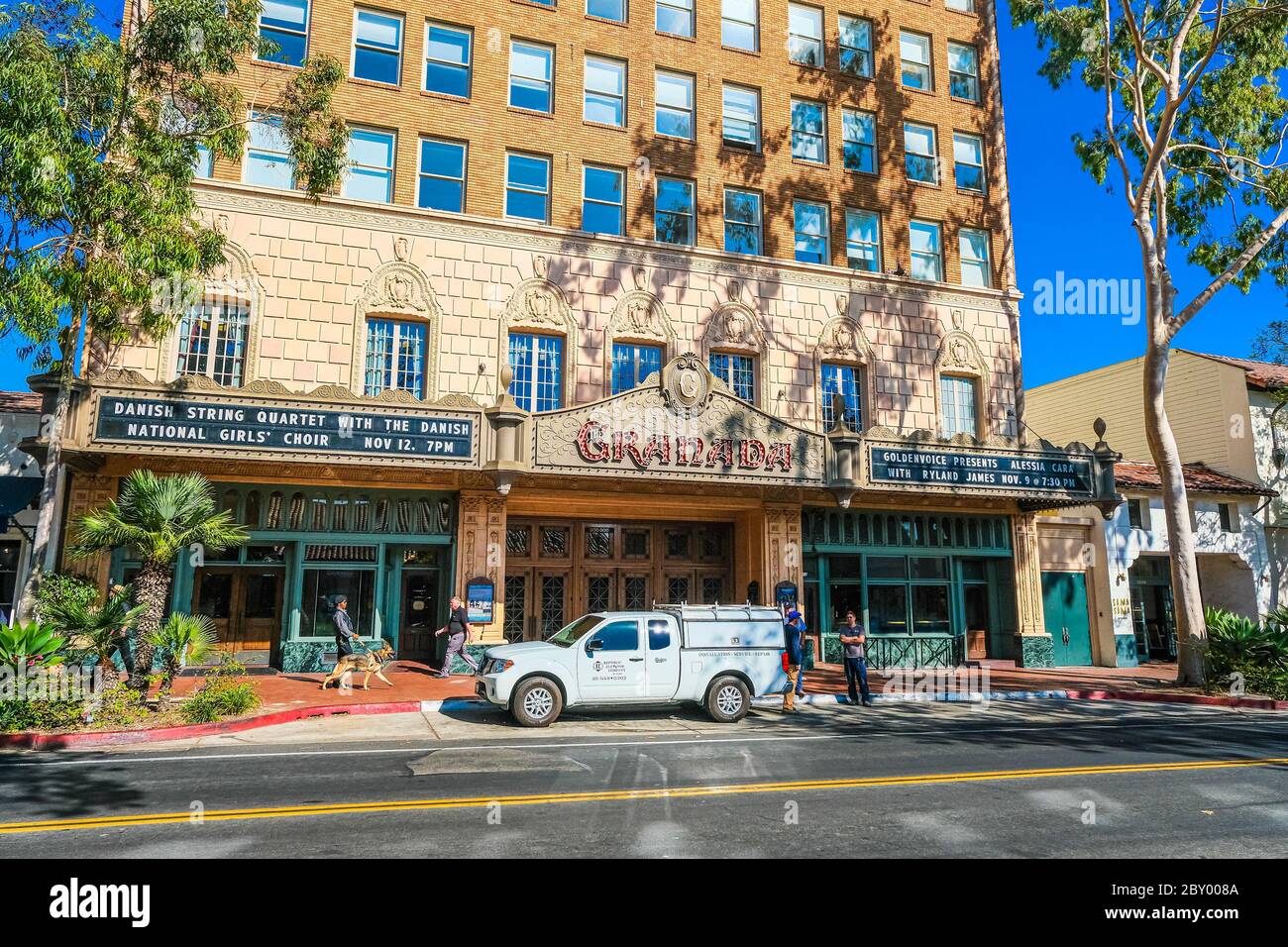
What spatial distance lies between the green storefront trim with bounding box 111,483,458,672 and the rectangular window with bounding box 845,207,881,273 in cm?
1433

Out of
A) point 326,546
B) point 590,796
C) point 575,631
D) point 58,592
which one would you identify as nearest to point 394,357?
point 326,546

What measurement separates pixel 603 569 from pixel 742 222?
11044 millimetres

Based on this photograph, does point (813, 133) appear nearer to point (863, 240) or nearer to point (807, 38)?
point (807, 38)

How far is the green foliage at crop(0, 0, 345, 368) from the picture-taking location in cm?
1238

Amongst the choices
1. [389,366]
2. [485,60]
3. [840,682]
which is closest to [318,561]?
[389,366]

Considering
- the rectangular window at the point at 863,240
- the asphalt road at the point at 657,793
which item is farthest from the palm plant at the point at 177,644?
the rectangular window at the point at 863,240

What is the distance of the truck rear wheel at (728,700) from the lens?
13859 millimetres

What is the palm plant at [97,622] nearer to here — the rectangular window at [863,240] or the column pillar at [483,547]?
the column pillar at [483,547]

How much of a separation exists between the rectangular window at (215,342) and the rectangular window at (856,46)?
19.7 meters

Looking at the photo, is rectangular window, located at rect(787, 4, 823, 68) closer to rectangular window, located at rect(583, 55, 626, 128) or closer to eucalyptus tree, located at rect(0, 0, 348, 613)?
rectangular window, located at rect(583, 55, 626, 128)

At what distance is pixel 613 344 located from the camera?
21.6 meters

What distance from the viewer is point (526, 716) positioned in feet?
42.4

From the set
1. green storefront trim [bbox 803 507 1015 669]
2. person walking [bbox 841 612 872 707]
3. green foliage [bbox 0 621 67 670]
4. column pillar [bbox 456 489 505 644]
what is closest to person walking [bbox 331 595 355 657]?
column pillar [bbox 456 489 505 644]
